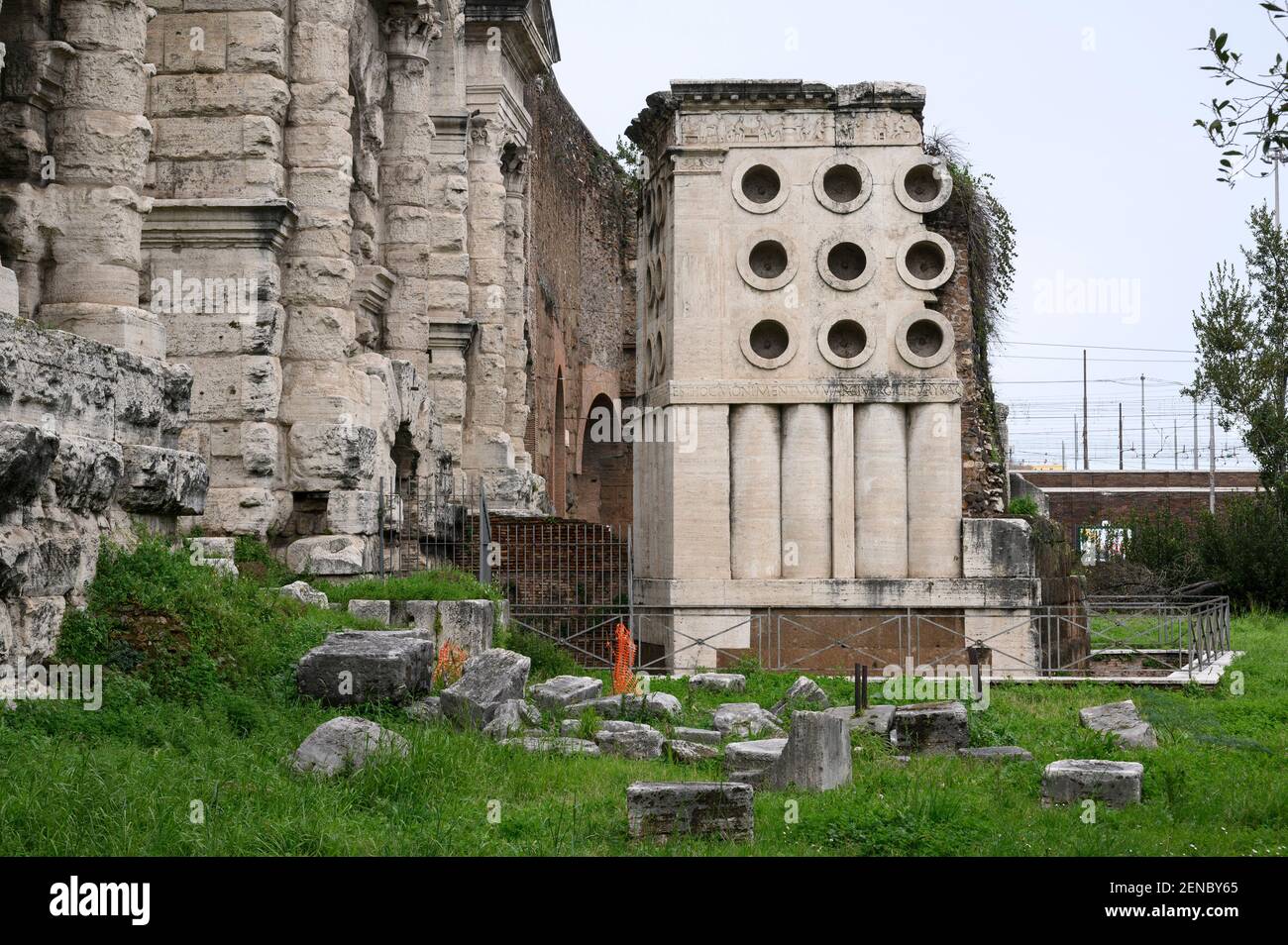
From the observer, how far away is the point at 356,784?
25.2 ft

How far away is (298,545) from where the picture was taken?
14203mm

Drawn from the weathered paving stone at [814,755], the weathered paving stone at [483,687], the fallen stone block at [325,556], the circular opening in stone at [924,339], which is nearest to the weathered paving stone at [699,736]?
the weathered paving stone at [483,687]

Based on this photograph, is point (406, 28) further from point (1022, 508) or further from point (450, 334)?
point (1022, 508)

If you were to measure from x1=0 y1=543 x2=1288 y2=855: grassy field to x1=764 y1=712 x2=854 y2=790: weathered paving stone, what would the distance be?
0.16 meters

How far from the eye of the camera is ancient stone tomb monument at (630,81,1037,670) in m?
16.0

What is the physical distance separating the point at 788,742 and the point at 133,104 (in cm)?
628

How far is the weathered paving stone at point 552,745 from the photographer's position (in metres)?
9.25

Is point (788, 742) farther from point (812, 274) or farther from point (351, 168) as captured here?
point (351, 168)

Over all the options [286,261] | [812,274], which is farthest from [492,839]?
[812,274]

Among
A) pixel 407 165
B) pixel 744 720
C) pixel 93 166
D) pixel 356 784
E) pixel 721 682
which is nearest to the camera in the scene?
pixel 356 784

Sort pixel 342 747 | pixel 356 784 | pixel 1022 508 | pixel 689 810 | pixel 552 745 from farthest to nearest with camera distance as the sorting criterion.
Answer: pixel 1022 508
pixel 552 745
pixel 342 747
pixel 356 784
pixel 689 810

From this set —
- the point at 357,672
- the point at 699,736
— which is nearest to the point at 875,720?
the point at 699,736

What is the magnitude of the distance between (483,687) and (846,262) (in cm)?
808

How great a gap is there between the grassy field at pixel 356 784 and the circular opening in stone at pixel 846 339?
20.9 ft
